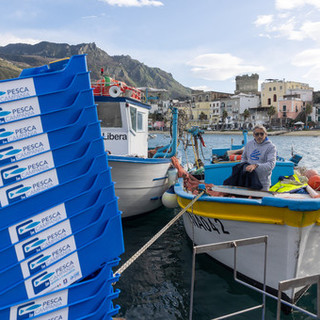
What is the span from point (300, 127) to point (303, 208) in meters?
81.4

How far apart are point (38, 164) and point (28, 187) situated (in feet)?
0.64

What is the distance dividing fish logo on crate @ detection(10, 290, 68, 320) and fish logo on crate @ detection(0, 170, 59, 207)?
0.79m

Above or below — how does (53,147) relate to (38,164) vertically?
above

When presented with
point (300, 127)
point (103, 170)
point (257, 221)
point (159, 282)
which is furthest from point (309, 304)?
point (300, 127)

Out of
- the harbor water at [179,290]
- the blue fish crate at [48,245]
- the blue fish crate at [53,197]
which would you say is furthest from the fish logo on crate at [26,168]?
the harbor water at [179,290]

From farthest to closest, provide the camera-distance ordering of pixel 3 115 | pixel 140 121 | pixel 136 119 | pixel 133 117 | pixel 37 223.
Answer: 1. pixel 140 121
2. pixel 136 119
3. pixel 133 117
4. pixel 37 223
5. pixel 3 115

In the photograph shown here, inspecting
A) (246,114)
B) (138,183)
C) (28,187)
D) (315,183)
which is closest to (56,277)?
(28,187)

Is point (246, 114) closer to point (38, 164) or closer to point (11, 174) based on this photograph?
point (38, 164)

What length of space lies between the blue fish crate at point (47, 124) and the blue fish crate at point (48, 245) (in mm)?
751

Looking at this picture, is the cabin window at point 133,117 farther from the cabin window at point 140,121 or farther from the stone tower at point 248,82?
the stone tower at point 248,82

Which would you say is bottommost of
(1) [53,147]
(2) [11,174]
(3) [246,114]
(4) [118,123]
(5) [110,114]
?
(3) [246,114]

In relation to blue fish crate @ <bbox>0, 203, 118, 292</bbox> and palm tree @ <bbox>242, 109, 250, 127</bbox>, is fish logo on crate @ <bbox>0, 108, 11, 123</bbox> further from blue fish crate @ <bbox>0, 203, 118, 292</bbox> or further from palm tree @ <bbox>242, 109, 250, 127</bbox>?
palm tree @ <bbox>242, 109, 250, 127</bbox>

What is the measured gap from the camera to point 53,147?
7.82 feet

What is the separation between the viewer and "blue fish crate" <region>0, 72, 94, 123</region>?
7.23 feet
